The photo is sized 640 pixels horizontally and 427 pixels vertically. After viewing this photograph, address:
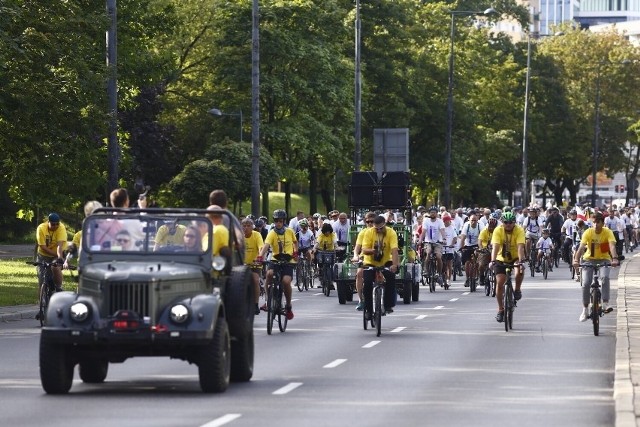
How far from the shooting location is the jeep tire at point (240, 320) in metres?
16.5

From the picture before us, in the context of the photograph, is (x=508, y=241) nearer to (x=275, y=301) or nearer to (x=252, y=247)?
(x=275, y=301)

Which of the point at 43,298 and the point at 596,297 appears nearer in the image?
the point at 596,297

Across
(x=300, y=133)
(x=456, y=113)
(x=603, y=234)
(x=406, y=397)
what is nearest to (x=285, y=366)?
(x=406, y=397)

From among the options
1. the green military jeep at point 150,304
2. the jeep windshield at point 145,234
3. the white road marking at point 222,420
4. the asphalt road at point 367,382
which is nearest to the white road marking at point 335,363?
the asphalt road at point 367,382

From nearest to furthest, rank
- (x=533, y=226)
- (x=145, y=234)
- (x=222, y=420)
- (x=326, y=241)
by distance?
(x=222, y=420)
(x=145, y=234)
(x=326, y=241)
(x=533, y=226)

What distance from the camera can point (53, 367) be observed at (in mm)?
15664

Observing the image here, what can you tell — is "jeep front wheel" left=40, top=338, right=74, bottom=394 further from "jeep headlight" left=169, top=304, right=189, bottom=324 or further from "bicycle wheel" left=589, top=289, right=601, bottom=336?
"bicycle wheel" left=589, top=289, right=601, bottom=336

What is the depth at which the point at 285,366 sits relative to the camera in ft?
62.6

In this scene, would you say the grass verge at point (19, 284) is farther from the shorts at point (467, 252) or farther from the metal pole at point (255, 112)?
the shorts at point (467, 252)

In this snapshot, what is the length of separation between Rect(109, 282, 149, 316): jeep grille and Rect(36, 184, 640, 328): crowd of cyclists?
1.05 m

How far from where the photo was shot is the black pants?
79.6ft

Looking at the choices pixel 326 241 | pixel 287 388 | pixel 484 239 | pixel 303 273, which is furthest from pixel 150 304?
pixel 303 273

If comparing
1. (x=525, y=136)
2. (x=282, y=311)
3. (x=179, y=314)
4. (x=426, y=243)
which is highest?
(x=525, y=136)

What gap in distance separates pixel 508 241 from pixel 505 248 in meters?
0.11
